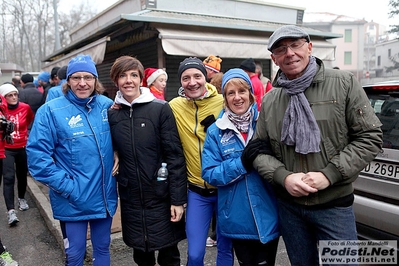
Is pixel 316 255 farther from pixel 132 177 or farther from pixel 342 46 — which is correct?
pixel 342 46

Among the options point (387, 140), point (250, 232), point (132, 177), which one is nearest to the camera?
point (250, 232)

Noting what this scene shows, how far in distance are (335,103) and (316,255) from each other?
98 cm

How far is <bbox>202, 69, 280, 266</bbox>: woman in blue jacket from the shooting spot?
2293 mm

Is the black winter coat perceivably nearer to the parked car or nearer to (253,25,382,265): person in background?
(253,25,382,265): person in background

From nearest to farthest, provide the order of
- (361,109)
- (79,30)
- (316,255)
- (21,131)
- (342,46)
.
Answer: (361,109) < (316,255) < (21,131) < (79,30) < (342,46)

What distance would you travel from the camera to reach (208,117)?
8.78 feet

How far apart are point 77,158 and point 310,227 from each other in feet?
5.64

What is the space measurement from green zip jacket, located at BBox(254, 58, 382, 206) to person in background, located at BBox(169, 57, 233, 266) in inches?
30.3

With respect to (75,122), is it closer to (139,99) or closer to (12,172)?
(139,99)

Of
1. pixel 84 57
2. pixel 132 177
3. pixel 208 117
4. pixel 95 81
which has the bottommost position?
pixel 132 177

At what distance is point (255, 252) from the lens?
2.39 metres

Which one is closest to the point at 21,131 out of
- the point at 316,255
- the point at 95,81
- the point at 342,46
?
the point at 95,81

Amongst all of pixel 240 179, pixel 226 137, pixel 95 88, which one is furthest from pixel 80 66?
pixel 240 179

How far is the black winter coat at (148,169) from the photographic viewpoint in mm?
2584
